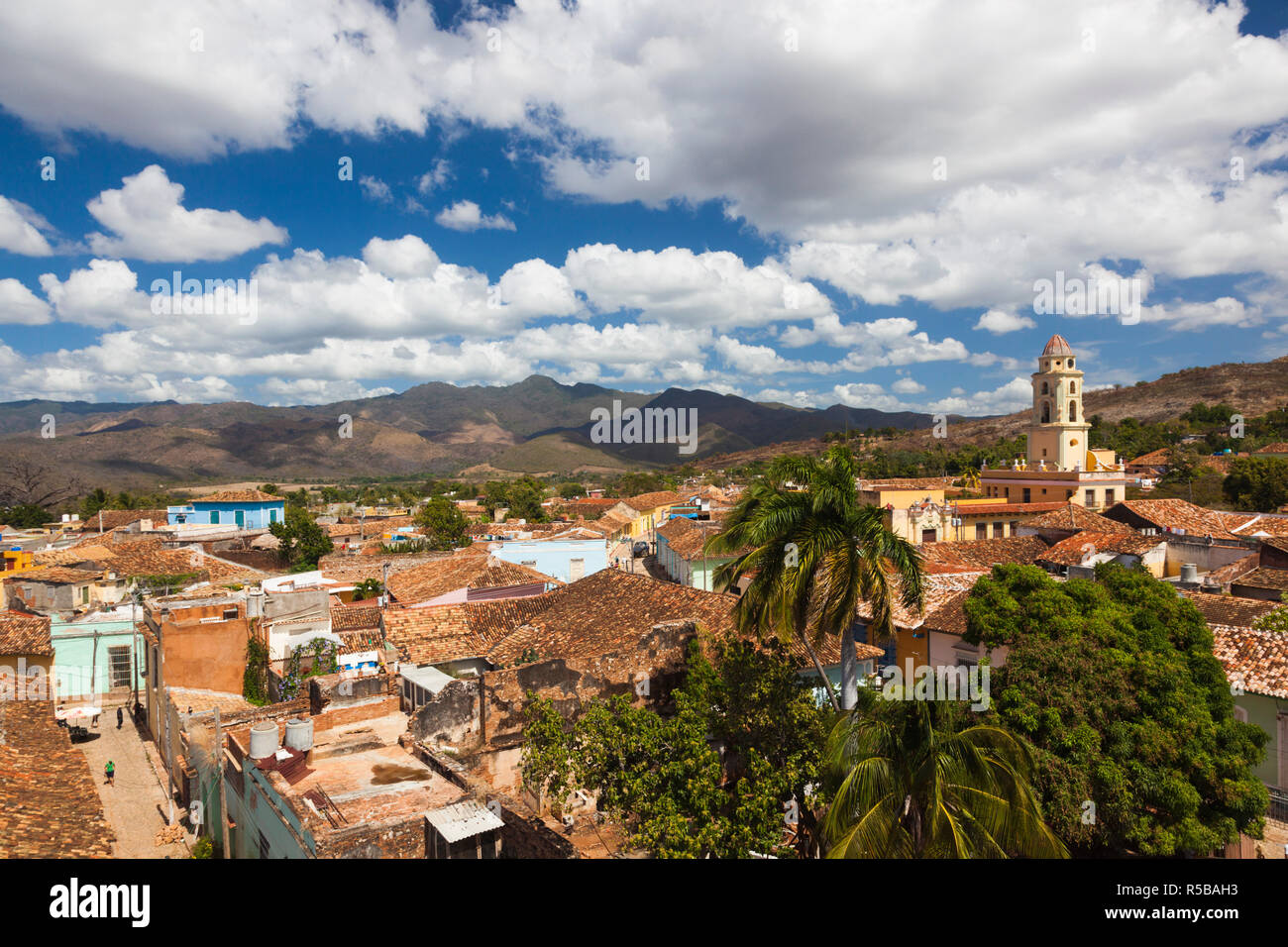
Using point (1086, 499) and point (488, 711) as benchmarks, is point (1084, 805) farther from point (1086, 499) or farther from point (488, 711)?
point (1086, 499)

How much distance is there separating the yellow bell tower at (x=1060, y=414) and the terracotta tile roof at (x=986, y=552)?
23.9 metres

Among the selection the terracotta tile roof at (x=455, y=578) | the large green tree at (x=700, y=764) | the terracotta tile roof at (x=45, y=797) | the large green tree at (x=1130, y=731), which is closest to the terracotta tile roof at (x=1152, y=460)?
the terracotta tile roof at (x=455, y=578)

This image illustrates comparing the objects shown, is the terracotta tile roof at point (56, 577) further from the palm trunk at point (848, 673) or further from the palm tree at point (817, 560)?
the palm trunk at point (848, 673)

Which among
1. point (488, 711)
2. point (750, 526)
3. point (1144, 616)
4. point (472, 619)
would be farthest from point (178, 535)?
point (1144, 616)

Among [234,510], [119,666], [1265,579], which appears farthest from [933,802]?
[234,510]

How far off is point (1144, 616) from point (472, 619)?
667 inches

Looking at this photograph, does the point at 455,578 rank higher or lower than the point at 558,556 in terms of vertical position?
higher

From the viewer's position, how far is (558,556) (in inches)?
1636

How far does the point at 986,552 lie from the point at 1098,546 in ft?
13.5

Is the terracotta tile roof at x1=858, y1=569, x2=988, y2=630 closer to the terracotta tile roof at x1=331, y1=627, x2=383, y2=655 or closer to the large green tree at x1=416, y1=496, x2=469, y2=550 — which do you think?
the terracotta tile roof at x1=331, y1=627, x2=383, y2=655

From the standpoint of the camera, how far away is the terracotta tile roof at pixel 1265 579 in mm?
21859

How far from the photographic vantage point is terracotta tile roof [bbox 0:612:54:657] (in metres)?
23.5

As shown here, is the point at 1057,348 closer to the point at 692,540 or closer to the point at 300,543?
the point at 692,540

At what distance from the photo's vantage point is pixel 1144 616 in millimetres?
14008
